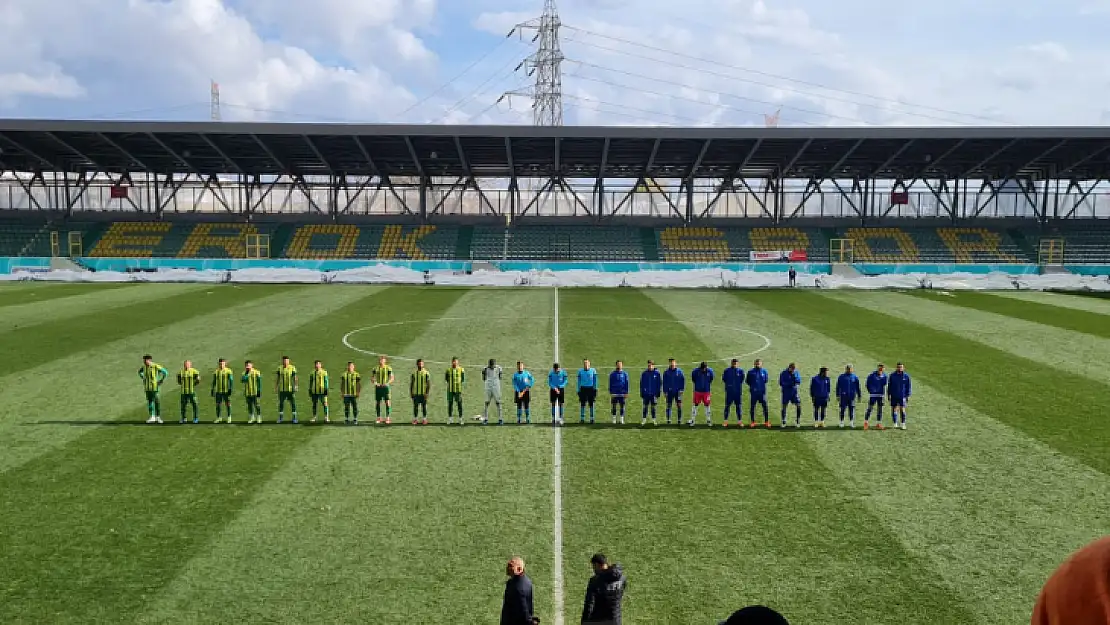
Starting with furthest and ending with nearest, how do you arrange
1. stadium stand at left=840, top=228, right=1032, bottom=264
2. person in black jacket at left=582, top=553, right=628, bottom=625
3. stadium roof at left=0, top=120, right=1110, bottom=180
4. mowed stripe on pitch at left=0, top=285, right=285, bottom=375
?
stadium stand at left=840, top=228, right=1032, bottom=264, stadium roof at left=0, top=120, right=1110, bottom=180, mowed stripe on pitch at left=0, top=285, right=285, bottom=375, person in black jacket at left=582, top=553, right=628, bottom=625

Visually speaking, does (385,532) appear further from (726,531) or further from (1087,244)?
(1087,244)

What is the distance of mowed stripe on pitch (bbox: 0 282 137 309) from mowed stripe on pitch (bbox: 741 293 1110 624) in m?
37.0

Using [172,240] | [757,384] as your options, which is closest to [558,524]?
[757,384]

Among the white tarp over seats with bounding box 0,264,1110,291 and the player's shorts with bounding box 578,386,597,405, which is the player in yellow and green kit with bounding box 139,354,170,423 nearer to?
the player's shorts with bounding box 578,386,597,405

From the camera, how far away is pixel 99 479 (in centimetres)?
1332

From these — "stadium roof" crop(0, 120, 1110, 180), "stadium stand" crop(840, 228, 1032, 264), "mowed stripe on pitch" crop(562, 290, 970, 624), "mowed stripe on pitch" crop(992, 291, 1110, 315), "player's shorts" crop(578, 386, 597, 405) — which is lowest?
"mowed stripe on pitch" crop(562, 290, 970, 624)

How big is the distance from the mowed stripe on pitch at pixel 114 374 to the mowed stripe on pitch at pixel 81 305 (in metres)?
3.95

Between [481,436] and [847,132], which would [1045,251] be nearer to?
[847,132]

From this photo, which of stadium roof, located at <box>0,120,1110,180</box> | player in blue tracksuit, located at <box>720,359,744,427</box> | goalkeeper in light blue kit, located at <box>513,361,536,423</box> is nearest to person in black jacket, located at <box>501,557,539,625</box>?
goalkeeper in light blue kit, located at <box>513,361,536,423</box>

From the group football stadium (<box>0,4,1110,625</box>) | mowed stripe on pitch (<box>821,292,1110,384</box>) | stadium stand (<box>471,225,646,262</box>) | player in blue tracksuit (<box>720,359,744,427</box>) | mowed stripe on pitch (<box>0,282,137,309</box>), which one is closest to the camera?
→ football stadium (<box>0,4,1110,625</box>)

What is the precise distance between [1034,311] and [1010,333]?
8.18 metres

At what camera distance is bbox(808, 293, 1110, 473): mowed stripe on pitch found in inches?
651

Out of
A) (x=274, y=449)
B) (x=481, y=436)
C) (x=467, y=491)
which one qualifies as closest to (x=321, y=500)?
(x=467, y=491)

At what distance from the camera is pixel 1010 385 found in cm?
2122
